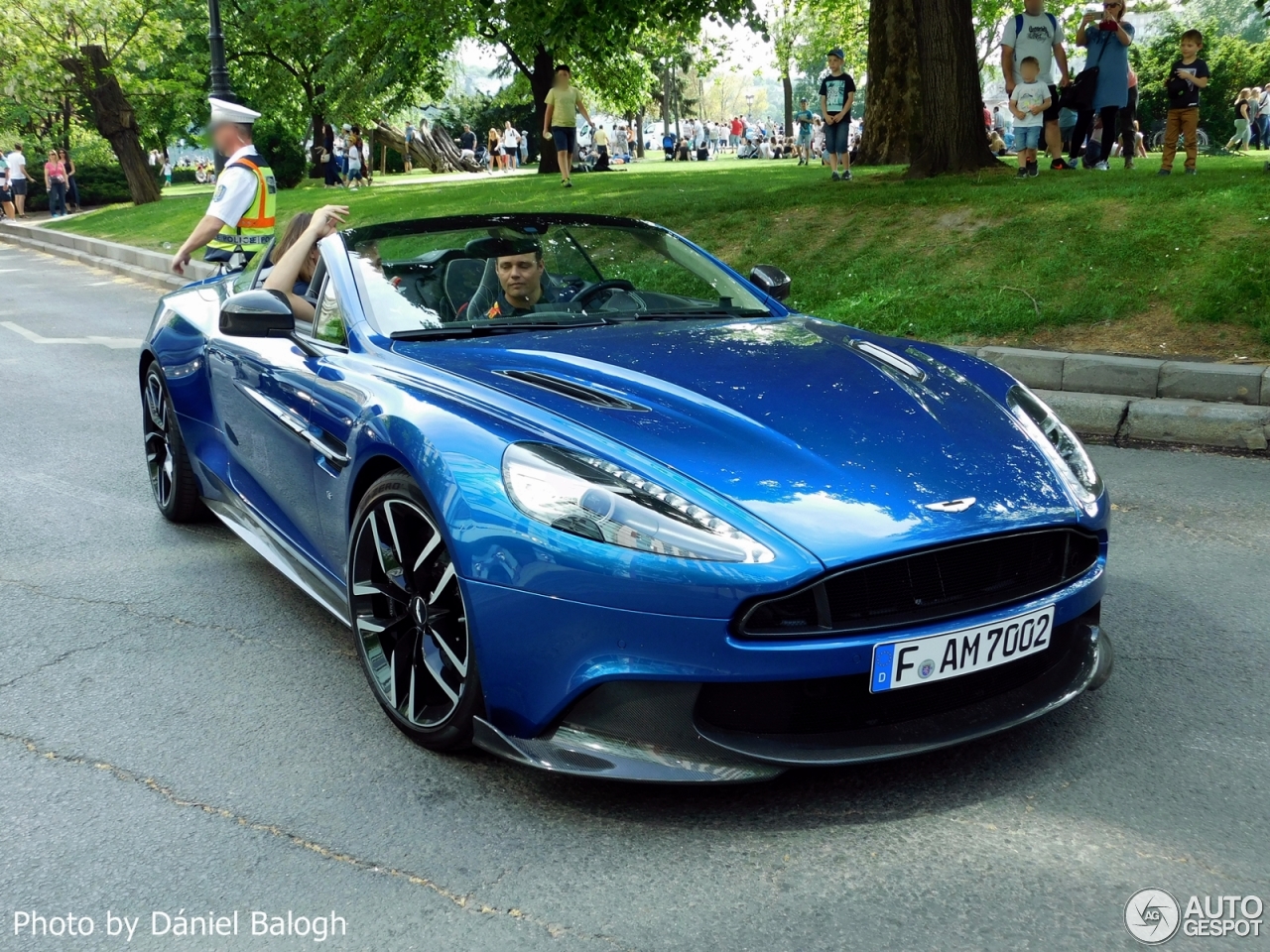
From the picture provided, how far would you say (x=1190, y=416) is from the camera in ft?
21.7

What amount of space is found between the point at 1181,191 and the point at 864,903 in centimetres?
915

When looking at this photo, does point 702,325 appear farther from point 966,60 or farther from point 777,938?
point 966,60

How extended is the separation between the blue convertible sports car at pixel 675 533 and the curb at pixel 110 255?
10333 mm

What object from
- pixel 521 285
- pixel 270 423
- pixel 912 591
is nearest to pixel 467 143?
pixel 521 285

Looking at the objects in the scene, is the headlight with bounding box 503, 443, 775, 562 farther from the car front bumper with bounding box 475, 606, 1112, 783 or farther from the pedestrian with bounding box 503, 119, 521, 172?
the pedestrian with bounding box 503, 119, 521, 172

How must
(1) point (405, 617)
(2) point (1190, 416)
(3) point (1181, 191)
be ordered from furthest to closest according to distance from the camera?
(3) point (1181, 191) < (2) point (1190, 416) < (1) point (405, 617)

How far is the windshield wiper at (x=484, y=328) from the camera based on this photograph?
3873 millimetres

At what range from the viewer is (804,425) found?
10.2ft

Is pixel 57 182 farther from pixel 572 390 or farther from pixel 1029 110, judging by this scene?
pixel 572 390

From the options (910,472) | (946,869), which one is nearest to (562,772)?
(946,869)

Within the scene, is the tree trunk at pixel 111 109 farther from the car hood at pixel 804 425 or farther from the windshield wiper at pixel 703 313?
the car hood at pixel 804 425

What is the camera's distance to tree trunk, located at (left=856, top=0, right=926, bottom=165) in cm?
1969

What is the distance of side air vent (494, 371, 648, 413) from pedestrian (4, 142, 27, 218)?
110 ft

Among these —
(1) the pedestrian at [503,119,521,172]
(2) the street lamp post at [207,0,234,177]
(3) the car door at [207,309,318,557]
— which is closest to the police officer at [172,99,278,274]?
(3) the car door at [207,309,318,557]
